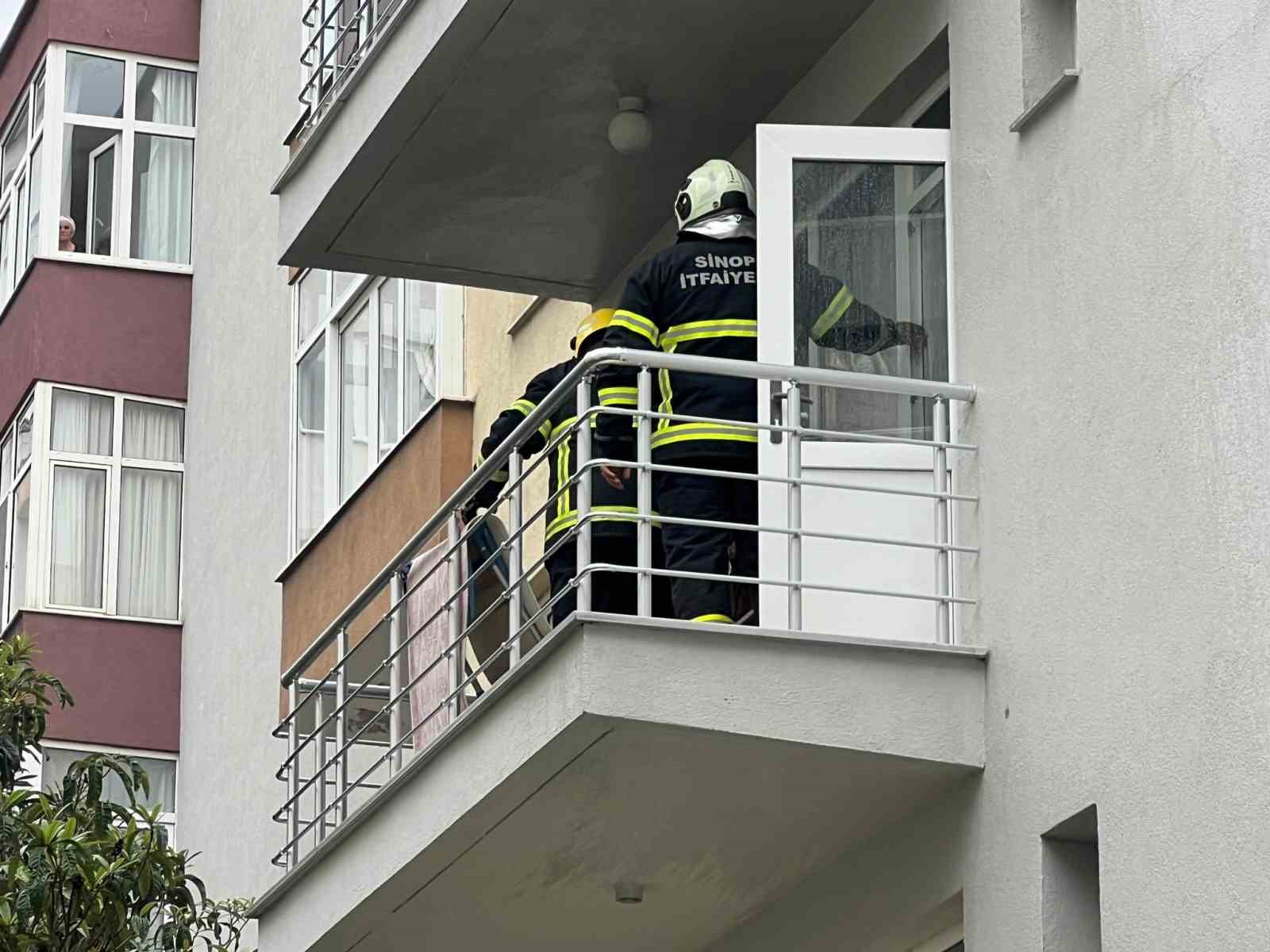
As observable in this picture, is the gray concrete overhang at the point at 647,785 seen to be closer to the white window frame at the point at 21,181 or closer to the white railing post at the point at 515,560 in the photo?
the white railing post at the point at 515,560

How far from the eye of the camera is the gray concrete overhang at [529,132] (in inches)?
435

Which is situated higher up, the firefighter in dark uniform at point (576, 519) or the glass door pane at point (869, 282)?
the glass door pane at point (869, 282)

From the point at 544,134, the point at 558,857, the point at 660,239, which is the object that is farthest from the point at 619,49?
the point at 558,857

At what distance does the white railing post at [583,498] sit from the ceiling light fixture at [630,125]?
2573 millimetres

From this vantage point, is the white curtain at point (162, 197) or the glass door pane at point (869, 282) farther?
the white curtain at point (162, 197)

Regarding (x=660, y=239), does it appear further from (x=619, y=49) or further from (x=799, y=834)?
(x=799, y=834)

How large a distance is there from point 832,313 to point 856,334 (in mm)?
115

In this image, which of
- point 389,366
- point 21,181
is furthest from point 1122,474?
point 21,181

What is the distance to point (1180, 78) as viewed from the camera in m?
8.33

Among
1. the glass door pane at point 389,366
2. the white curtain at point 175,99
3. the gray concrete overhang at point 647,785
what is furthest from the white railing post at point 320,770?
the white curtain at point 175,99

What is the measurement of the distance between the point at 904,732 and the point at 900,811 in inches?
25.3

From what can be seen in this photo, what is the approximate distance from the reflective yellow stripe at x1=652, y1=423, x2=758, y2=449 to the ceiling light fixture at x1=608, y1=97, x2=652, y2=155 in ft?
7.54

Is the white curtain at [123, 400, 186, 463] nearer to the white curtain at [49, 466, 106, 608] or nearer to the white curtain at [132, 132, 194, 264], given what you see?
the white curtain at [49, 466, 106, 608]

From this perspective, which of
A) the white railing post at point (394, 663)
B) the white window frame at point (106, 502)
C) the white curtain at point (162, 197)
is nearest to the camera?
the white railing post at point (394, 663)
